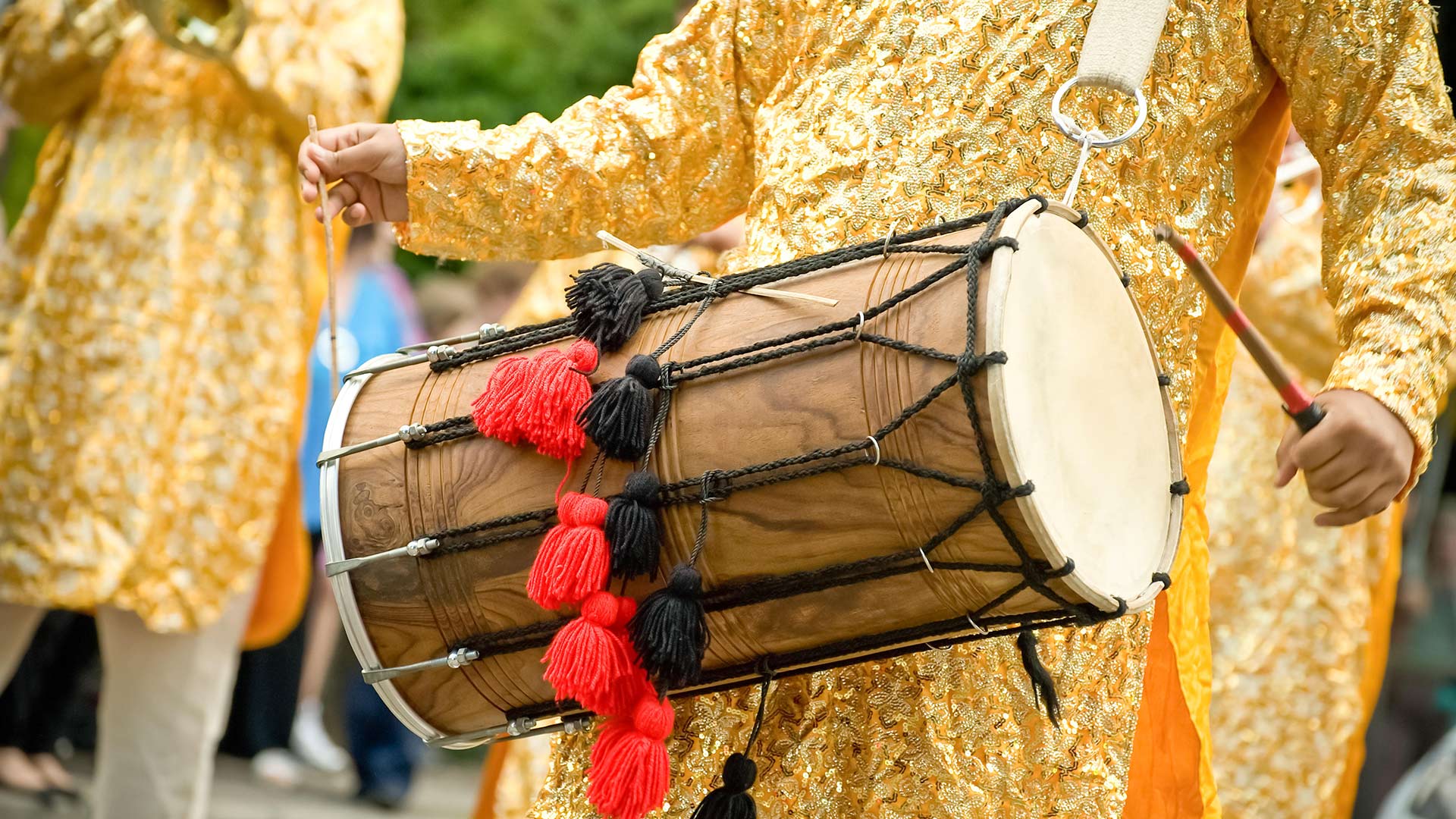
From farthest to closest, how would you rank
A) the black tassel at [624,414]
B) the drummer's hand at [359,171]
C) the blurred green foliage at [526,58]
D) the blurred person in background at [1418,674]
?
the blurred green foliage at [526,58], the blurred person in background at [1418,674], the drummer's hand at [359,171], the black tassel at [624,414]

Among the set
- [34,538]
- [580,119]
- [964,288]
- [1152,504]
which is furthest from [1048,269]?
[34,538]

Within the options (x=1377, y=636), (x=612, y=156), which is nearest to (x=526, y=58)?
(x=1377, y=636)

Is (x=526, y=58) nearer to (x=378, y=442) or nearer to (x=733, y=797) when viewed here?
(x=378, y=442)

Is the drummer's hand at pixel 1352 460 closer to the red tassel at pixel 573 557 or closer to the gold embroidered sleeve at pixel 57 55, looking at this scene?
the red tassel at pixel 573 557

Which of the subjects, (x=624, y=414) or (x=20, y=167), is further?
(x=20, y=167)

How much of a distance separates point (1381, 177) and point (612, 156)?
36.9 inches

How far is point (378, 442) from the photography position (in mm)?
1741

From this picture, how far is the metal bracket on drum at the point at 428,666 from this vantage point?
169cm

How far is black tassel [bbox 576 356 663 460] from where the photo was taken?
1.56 metres

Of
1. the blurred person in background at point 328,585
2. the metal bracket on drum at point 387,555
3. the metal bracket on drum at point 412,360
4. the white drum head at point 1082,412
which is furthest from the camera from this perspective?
the blurred person in background at point 328,585

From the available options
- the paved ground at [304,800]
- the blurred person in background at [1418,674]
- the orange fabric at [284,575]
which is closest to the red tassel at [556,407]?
the orange fabric at [284,575]

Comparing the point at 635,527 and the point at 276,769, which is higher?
the point at 276,769

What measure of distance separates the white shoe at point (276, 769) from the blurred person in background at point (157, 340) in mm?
1972

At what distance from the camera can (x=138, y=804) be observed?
3.02 metres
